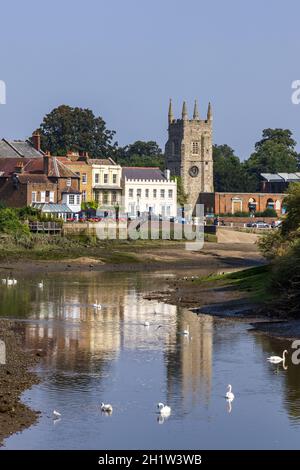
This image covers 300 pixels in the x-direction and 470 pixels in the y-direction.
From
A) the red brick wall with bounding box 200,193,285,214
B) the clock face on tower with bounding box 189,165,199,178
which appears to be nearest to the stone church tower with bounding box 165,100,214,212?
the clock face on tower with bounding box 189,165,199,178

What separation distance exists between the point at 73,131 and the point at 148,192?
33.9 m

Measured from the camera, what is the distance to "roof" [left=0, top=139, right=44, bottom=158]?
12281 cm

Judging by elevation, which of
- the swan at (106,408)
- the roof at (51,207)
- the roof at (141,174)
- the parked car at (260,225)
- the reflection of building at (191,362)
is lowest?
the swan at (106,408)

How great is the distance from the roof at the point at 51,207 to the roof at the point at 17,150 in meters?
9.30

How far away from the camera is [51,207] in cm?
11469

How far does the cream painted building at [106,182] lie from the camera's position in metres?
128

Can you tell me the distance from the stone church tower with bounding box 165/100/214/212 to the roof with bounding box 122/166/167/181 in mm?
12333

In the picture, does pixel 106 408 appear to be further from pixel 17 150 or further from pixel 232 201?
pixel 232 201

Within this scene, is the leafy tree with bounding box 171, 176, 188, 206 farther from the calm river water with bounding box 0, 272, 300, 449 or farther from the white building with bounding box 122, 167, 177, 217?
the calm river water with bounding box 0, 272, 300, 449

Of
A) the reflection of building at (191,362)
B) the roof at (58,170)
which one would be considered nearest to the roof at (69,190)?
the roof at (58,170)

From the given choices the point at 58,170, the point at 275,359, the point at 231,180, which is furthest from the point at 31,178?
the point at 275,359

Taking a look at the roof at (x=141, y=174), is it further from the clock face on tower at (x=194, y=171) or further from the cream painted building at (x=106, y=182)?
the clock face on tower at (x=194, y=171)

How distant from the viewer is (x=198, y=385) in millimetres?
40000
